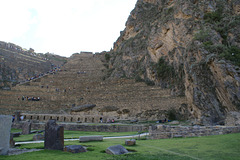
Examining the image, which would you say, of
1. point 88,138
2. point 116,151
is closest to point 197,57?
point 88,138

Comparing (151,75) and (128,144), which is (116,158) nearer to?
(128,144)

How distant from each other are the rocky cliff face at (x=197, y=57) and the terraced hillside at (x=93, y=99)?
2.29m

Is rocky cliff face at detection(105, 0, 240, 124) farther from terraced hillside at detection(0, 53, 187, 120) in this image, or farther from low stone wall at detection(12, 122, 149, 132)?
low stone wall at detection(12, 122, 149, 132)

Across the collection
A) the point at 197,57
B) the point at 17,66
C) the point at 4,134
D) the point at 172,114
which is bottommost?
the point at 4,134

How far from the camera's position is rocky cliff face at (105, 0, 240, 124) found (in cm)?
2244

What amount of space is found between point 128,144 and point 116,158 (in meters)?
3.21

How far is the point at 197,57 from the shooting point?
25.8m

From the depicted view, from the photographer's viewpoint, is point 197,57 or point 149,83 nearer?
point 197,57

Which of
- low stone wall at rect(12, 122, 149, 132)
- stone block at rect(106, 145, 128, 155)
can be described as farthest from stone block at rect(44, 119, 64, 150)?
low stone wall at rect(12, 122, 149, 132)

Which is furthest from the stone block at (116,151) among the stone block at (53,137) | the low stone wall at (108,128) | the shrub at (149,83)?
the shrub at (149,83)

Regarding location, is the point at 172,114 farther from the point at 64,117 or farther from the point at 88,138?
the point at 88,138

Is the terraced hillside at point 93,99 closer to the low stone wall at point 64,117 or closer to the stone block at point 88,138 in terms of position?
the low stone wall at point 64,117

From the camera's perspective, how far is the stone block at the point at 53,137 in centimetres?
909

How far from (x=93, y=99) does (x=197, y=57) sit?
17.6 metres
